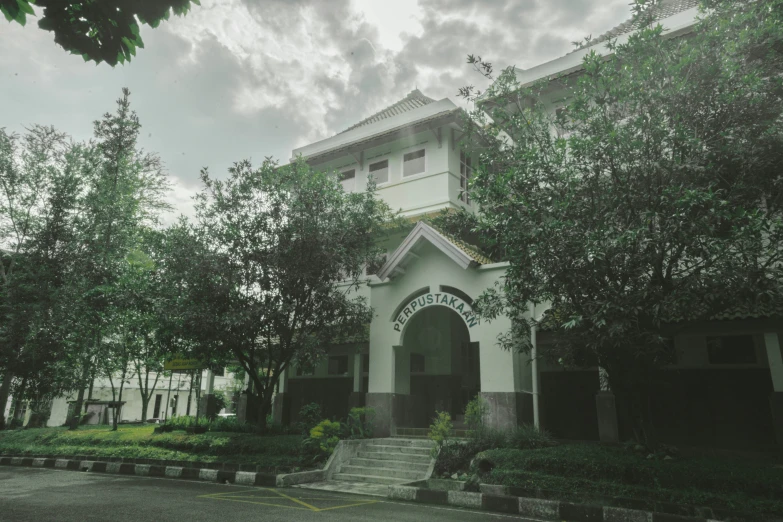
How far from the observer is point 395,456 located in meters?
12.1

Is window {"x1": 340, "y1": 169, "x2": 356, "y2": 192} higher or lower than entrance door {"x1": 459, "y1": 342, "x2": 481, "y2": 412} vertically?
higher

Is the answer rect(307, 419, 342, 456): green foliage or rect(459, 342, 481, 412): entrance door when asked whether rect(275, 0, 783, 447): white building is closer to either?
rect(459, 342, 481, 412): entrance door

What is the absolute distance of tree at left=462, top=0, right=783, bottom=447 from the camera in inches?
304

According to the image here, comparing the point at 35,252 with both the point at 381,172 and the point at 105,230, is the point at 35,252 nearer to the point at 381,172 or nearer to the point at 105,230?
the point at 105,230

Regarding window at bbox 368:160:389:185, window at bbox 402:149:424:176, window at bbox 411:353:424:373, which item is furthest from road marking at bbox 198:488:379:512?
window at bbox 368:160:389:185

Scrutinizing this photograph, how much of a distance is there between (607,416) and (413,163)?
35.0ft

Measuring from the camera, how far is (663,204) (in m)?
7.96

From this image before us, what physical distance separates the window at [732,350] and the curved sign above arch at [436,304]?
18.7 feet

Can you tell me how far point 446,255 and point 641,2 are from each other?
718cm

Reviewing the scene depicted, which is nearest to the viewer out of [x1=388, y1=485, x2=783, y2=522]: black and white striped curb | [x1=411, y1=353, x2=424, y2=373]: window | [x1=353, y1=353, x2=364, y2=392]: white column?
[x1=388, y1=485, x2=783, y2=522]: black and white striped curb

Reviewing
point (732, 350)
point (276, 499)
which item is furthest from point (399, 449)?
point (732, 350)

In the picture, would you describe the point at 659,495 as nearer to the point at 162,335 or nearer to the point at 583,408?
the point at 583,408

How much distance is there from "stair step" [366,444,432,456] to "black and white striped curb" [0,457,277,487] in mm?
2741

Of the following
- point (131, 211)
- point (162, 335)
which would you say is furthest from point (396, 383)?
point (131, 211)
